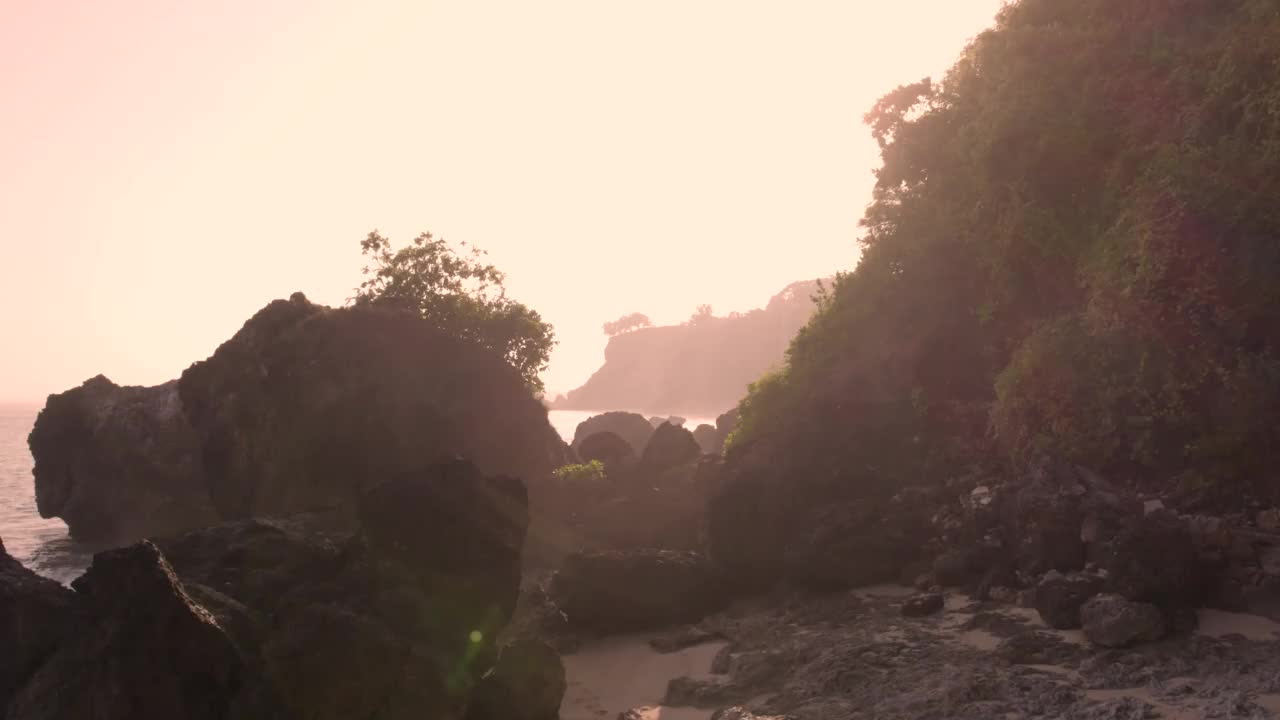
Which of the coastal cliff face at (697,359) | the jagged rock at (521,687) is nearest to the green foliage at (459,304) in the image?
the jagged rock at (521,687)

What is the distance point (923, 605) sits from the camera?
47.2 ft

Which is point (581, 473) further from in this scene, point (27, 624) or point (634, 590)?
point (27, 624)

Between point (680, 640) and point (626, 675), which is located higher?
point (680, 640)

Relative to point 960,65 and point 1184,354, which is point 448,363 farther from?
point 1184,354

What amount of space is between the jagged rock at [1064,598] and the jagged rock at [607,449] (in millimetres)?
24363

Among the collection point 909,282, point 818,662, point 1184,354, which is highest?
point 909,282

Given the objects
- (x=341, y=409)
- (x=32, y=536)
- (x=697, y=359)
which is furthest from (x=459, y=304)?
(x=697, y=359)

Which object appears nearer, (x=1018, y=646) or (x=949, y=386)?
(x=1018, y=646)

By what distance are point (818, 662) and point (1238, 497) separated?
24.3ft

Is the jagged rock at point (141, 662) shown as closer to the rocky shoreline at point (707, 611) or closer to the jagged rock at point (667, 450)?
the rocky shoreline at point (707, 611)

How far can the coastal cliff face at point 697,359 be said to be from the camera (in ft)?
484

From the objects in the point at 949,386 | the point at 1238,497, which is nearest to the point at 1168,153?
the point at 1238,497

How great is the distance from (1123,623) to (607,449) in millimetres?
27165

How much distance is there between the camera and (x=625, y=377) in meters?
185
